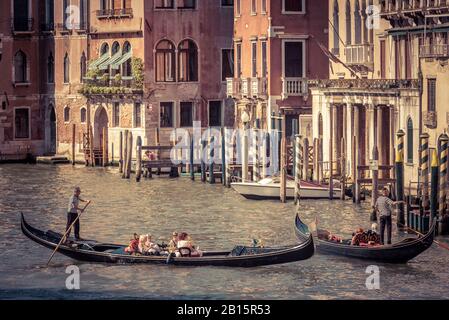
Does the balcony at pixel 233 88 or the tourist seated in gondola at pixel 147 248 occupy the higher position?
the balcony at pixel 233 88

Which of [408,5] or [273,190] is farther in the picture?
[273,190]

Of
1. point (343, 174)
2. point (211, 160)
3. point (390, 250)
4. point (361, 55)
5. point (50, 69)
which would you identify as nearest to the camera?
point (390, 250)

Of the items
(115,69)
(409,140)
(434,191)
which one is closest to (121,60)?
(115,69)

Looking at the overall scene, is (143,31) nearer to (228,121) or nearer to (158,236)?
(228,121)

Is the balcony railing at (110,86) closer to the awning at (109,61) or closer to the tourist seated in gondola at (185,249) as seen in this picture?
the awning at (109,61)

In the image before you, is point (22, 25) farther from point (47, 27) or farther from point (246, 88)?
point (246, 88)

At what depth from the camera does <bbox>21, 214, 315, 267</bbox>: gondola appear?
46.6 meters

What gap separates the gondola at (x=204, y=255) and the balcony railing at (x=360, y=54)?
16972mm

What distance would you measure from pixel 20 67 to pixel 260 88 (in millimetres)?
19266

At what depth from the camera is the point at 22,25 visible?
8725cm

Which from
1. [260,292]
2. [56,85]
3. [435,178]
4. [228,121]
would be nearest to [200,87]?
[228,121]

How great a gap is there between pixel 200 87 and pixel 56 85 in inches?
352

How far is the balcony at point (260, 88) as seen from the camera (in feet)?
234

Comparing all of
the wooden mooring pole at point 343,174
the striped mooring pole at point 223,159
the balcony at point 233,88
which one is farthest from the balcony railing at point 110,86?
the wooden mooring pole at point 343,174
